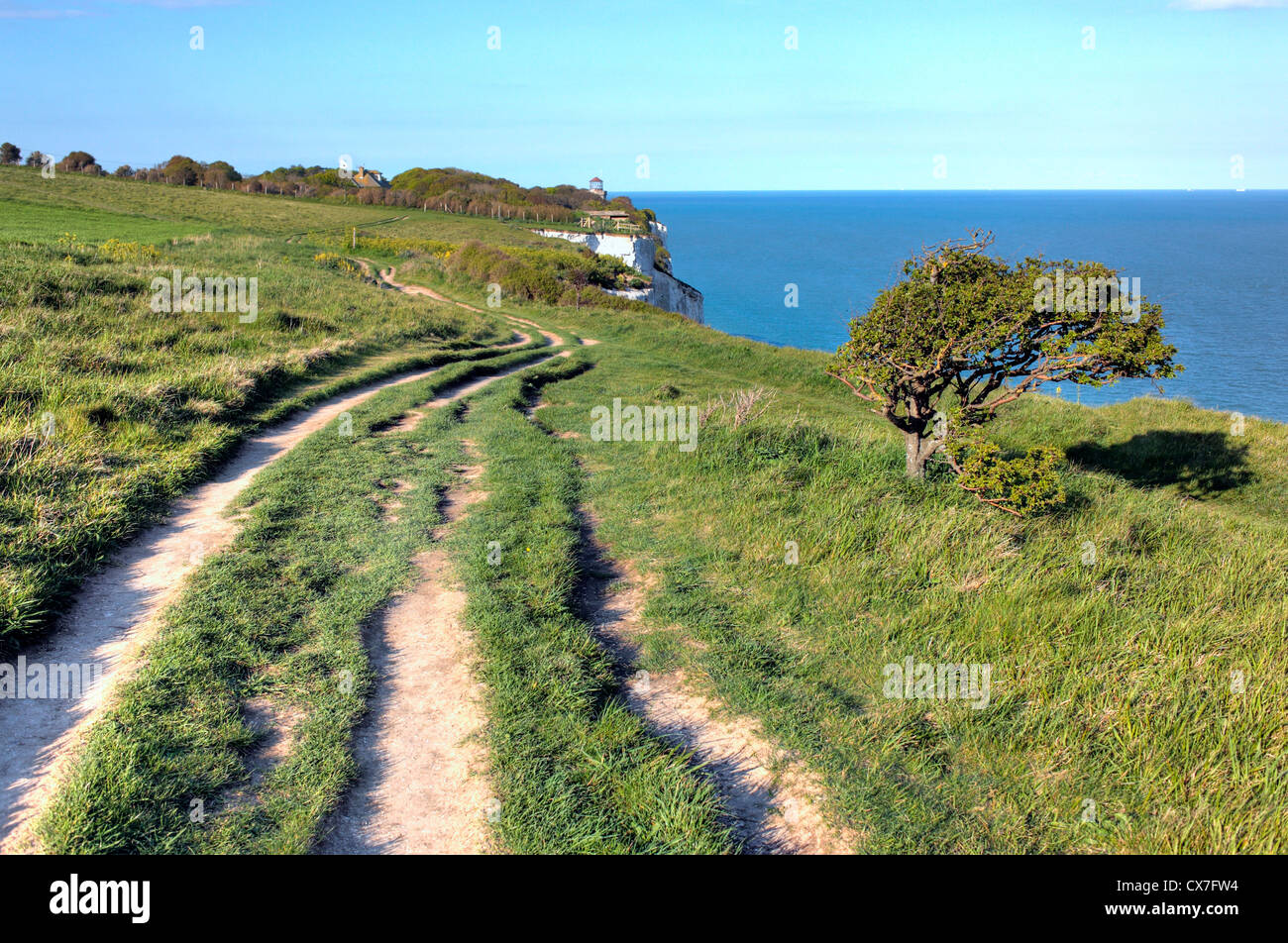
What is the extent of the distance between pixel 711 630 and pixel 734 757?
162 cm

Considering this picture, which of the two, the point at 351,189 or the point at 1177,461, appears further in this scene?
the point at 351,189

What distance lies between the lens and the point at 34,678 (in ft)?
17.0

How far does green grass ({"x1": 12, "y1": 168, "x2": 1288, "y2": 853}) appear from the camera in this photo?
436 centimetres

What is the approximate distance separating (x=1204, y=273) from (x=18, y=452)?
13297 centimetres

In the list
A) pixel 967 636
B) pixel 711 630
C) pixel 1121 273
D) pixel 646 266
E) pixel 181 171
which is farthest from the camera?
pixel 181 171

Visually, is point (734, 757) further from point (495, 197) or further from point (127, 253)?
point (495, 197)

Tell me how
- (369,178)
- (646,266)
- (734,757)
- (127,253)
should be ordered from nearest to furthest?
(734,757), (127,253), (646,266), (369,178)

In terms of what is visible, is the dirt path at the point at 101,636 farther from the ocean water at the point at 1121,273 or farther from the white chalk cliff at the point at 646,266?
the white chalk cliff at the point at 646,266

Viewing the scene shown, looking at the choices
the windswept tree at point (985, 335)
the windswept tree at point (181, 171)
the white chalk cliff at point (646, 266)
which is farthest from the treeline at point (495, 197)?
the windswept tree at point (985, 335)

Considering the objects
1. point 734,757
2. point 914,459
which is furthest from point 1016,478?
point 734,757

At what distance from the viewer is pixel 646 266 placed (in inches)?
2825

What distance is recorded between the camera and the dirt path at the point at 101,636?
14.0 feet
